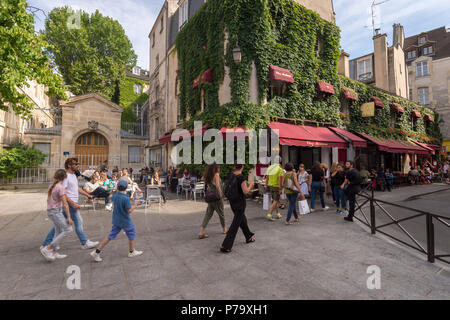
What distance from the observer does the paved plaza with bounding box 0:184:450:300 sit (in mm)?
2617

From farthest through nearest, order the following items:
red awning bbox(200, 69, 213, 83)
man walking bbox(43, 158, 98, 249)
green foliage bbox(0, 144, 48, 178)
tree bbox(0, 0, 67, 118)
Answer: green foliage bbox(0, 144, 48, 178) < red awning bbox(200, 69, 213, 83) < tree bbox(0, 0, 67, 118) < man walking bbox(43, 158, 98, 249)

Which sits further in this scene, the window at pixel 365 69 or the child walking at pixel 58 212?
the window at pixel 365 69

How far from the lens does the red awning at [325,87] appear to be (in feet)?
39.6

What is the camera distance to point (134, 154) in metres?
18.6

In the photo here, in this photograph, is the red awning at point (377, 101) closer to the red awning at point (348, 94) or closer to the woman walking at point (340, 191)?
the red awning at point (348, 94)

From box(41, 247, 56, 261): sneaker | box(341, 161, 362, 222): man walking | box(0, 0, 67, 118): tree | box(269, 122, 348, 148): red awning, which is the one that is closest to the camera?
box(41, 247, 56, 261): sneaker

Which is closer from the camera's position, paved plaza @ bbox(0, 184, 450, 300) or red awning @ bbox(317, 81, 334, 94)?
paved plaza @ bbox(0, 184, 450, 300)

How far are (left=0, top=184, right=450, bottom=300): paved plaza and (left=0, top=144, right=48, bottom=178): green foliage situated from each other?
8.65 metres

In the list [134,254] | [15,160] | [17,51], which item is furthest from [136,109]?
[134,254]

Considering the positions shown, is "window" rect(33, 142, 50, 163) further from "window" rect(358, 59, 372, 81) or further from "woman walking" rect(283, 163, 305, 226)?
"window" rect(358, 59, 372, 81)

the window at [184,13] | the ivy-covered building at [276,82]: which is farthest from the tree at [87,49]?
the window at [184,13]

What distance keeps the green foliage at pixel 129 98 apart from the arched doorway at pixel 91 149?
9334mm

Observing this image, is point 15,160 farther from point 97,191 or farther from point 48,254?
point 48,254

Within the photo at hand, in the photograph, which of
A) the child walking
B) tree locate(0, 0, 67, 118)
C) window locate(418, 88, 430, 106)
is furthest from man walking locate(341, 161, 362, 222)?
window locate(418, 88, 430, 106)
